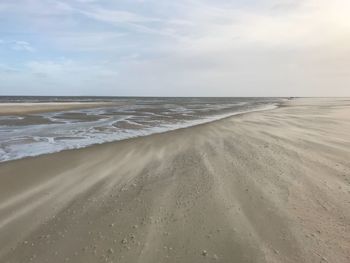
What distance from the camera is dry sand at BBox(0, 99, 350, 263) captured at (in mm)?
4887

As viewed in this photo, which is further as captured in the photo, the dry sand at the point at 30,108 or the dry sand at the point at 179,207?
the dry sand at the point at 30,108

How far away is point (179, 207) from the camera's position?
652cm

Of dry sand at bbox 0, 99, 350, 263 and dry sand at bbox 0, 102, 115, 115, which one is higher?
dry sand at bbox 0, 99, 350, 263

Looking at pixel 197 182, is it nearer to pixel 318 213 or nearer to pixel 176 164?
pixel 176 164

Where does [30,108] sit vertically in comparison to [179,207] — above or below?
below

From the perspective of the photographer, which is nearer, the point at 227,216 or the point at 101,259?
the point at 101,259

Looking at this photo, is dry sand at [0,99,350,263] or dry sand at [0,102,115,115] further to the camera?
dry sand at [0,102,115,115]

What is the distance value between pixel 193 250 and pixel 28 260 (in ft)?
7.19

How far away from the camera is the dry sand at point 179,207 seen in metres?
4.89

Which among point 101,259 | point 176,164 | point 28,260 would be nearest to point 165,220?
point 101,259

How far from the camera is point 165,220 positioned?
5.93 m

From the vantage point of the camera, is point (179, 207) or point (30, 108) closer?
point (179, 207)

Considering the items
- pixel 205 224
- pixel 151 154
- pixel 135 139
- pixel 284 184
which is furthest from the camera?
pixel 135 139

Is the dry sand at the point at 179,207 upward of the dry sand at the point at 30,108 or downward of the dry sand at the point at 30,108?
upward
